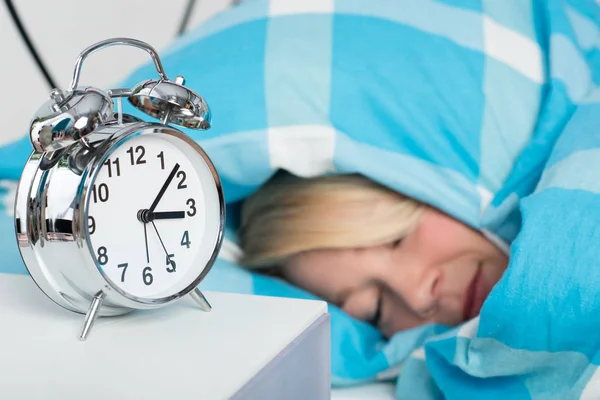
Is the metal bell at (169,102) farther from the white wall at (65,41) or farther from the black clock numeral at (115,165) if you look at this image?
the white wall at (65,41)

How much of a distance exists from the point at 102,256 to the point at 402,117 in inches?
20.8

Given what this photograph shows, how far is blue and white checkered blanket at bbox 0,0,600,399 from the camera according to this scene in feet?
3.06

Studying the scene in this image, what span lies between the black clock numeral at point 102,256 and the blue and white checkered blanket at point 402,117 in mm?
377

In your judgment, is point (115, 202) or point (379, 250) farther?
point (379, 250)

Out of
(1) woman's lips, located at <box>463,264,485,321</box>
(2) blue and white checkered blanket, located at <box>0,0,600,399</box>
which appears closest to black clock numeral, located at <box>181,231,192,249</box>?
(2) blue and white checkered blanket, located at <box>0,0,600,399</box>

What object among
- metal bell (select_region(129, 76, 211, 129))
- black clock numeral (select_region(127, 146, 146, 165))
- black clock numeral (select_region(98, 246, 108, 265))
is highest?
metal bell (select_region(129, 76, 211, 129))

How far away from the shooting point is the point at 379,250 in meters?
1.01

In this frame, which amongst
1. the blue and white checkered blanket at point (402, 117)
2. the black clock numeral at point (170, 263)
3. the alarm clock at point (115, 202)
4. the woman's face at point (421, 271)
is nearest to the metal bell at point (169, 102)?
the alarm clock at point (115, 202)

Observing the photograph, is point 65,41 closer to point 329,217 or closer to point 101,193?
point 329,217

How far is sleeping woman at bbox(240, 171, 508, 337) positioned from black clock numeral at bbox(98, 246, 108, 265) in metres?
0.48

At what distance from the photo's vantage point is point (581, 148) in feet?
2.89

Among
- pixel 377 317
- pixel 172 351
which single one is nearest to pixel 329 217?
pixel 377 317

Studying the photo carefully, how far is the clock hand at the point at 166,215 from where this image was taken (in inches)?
22.5

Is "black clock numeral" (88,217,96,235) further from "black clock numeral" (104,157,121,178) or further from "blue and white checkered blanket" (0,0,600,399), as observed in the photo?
"blue and white checkered blanket" (0,0,600,399)
